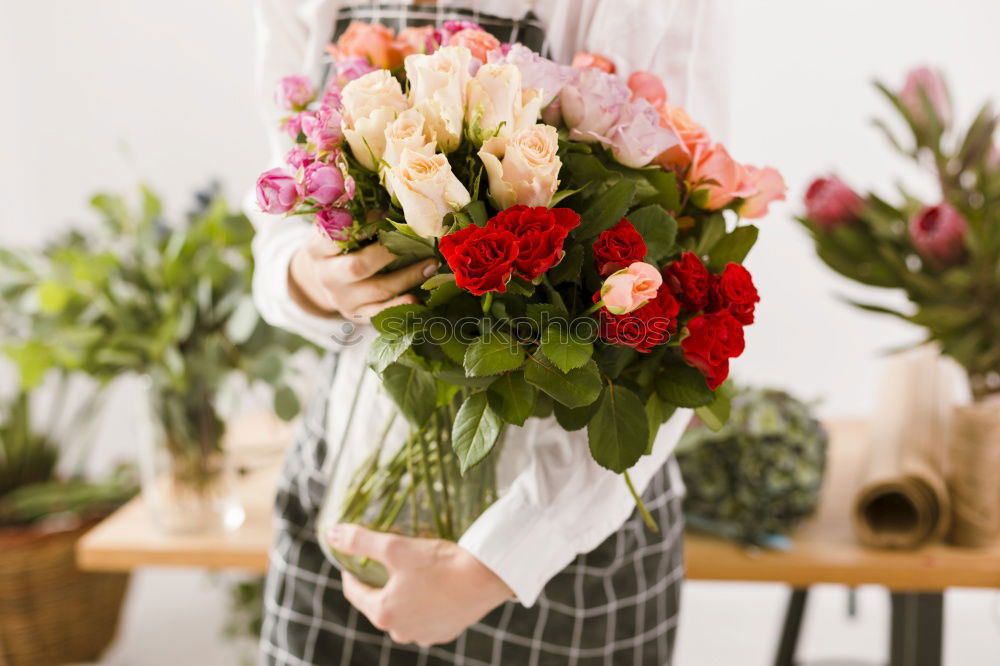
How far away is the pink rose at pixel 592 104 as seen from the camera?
0.66m

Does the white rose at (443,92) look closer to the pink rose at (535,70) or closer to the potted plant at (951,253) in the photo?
the pink rose at (535,70)

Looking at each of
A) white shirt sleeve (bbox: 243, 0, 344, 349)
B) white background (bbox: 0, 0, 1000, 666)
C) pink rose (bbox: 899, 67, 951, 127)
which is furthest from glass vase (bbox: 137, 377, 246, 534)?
pink rose (bbox: 899, 67, 951, 127)

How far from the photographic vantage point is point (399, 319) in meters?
0.64

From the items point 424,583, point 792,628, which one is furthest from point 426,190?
point 792,628

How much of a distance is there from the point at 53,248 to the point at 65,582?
0.72 meters

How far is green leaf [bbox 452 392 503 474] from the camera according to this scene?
2.09ft

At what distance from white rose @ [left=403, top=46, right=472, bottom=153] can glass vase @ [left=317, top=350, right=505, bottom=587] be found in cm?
24

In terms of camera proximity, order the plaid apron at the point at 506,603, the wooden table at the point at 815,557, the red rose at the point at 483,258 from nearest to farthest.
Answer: the red rose at the point at 483,258 → the plaid apron at the point at 506,603 → the wooden table at the point at 815,557

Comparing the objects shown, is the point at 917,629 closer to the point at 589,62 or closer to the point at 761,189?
the point at 761,189

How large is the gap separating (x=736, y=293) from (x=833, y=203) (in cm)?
84

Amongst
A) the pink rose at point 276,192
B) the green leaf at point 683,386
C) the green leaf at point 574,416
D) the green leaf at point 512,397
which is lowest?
the green leaf at point 574,416

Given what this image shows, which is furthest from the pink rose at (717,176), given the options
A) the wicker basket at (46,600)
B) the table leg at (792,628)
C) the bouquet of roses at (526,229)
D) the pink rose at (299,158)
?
the wicker basket at (46,600)

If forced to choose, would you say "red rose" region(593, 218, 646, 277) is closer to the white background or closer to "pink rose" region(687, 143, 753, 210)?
"pink rose" region(687, 143, 753, 210)

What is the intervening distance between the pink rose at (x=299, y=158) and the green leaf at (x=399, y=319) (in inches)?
5.0
